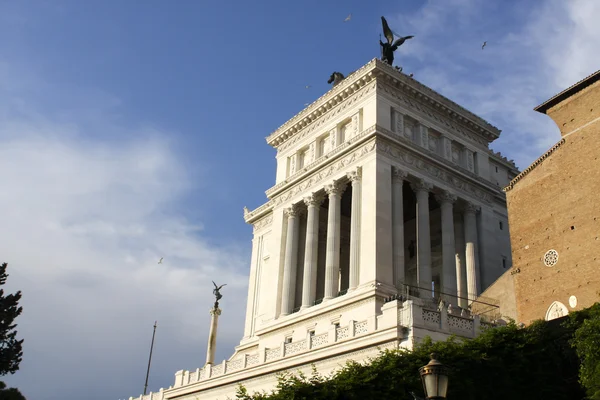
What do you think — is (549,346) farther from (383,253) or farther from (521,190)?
(383,253)

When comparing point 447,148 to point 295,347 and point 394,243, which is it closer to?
point 394,243

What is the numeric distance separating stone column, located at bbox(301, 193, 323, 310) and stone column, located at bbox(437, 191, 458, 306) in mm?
10027

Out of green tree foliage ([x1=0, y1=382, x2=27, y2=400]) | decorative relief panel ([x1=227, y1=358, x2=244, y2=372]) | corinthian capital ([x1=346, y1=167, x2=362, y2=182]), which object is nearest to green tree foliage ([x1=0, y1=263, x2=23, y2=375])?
green tree foliage ([x1=0, y1=382, x2=27, y2=400])

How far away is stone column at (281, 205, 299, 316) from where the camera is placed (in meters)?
54.4

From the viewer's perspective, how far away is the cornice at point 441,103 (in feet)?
180

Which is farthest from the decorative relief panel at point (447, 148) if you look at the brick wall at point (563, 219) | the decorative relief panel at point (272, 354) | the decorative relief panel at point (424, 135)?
the decorative relief panel at point (272, 354)

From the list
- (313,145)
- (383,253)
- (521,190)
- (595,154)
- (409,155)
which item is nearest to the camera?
(595,154)

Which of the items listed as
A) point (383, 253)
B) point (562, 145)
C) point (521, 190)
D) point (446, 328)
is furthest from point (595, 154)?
point (383, 253)

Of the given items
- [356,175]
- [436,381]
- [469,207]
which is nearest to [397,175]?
[356,175]

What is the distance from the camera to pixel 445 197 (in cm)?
5531

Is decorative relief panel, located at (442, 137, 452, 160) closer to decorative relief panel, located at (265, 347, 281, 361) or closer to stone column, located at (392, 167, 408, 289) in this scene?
stone column, located at (392, 167, 408, 289)

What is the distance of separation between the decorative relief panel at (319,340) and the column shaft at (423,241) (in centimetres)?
1291

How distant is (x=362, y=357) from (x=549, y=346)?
887 cm

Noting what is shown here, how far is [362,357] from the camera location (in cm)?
3372
